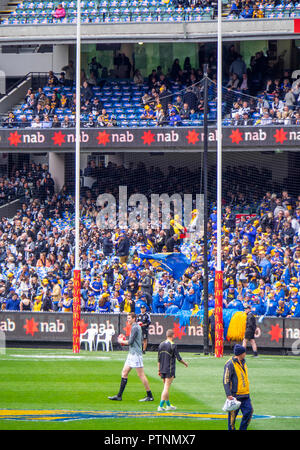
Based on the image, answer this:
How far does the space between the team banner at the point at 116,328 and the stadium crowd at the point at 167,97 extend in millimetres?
8491

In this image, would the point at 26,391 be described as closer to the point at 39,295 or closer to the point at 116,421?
the point at 116,421

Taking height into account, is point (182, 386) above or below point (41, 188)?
below

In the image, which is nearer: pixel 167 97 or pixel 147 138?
pixel 147 138

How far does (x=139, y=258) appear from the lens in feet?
102

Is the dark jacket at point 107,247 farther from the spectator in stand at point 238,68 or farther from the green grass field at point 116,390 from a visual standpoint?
the spectator in stand at point 238,68

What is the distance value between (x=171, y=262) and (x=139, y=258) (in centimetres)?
117

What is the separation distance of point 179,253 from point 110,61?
11.9 metres

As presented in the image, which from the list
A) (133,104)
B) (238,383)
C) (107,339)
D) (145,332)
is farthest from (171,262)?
(238,383)

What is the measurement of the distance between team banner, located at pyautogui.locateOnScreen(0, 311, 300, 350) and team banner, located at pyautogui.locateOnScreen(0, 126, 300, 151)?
752 centimetres

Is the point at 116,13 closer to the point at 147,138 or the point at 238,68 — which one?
the point at 238,68

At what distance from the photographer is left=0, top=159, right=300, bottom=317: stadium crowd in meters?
27.8

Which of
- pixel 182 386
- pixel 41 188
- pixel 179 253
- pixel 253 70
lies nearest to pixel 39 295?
pixel 179 253

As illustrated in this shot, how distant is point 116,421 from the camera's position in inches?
595

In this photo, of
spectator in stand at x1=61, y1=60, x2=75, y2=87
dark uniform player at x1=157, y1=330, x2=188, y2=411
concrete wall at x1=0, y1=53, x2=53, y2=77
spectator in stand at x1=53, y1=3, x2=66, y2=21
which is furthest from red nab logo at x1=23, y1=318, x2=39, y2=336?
concrete wall at x1=0, y1=53, x2=53, y2=77
